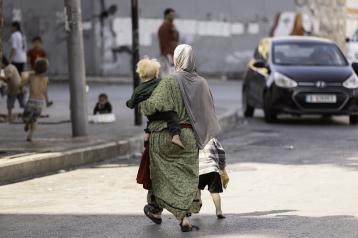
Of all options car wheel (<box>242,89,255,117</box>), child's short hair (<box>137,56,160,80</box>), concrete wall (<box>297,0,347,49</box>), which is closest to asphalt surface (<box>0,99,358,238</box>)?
child's short hair (<box>137,56,160,80</box>)

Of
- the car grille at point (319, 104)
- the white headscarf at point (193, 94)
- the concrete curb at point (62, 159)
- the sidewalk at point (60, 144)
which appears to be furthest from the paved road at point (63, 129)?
the white headscarf at point (193, 94)

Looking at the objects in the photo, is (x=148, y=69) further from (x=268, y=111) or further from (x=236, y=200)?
(x=268, y=111)

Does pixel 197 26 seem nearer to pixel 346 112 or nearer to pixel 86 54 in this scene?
pixel 86 54

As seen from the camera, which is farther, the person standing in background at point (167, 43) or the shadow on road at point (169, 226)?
the person standing in background at point (167, 43)

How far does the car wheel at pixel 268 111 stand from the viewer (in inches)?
768

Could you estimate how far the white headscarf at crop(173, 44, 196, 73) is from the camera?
28.4 feet

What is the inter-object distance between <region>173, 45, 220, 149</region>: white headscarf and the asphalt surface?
785 millimetres

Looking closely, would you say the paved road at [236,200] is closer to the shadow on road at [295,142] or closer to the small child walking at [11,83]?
the shadow on road at [295,142]

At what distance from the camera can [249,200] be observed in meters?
10.2

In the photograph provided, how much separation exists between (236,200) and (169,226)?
1562 millimetres

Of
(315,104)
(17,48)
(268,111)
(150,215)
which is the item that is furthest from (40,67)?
(17,48)

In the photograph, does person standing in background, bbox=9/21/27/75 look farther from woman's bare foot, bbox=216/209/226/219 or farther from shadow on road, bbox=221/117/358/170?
woman's bare foot, bbox=216/209/226/219

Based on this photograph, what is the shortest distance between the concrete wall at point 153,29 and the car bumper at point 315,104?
1355 centimetres

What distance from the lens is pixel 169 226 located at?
8.84m
